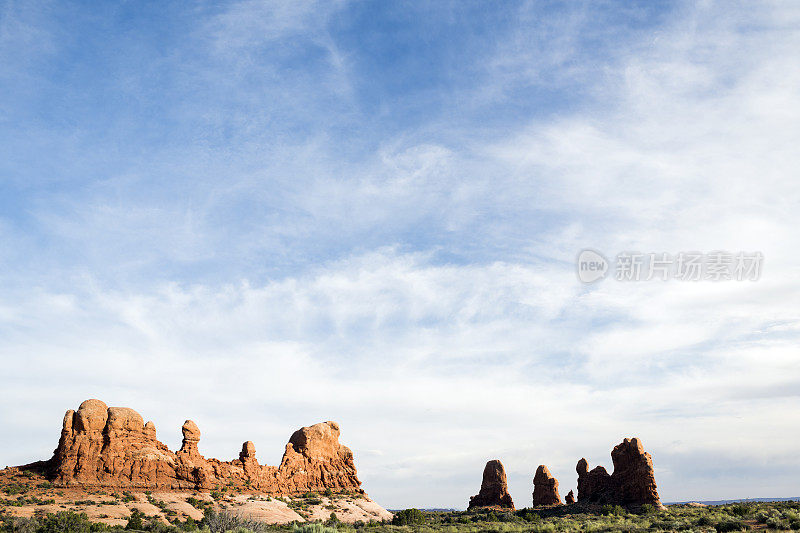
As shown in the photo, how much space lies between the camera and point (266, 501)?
57.5 metres

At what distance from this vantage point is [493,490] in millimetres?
78250

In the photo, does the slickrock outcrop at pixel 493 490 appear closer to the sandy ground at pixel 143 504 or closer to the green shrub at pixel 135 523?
A: the sandy ground at pixel 143 504

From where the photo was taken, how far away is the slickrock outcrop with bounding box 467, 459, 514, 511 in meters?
77.2

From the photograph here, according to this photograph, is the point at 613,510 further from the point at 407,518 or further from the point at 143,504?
the point at 143,504

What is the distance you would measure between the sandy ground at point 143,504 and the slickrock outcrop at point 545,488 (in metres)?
27.2

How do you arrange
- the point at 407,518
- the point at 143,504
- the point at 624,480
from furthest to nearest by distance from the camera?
the point at 624,480, the point at 407,518, the point at 143,504

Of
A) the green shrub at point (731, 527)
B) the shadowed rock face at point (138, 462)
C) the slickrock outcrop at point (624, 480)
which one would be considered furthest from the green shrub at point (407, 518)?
the green shrub at point (731, 527)

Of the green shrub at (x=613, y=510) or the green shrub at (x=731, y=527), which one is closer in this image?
the green shrub at (x=731, y=527)

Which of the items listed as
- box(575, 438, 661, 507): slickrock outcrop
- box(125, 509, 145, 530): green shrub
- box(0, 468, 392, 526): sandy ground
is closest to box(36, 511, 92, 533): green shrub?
box(125, 509, 145, 530): green shrub

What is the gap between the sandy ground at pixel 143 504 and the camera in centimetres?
4366

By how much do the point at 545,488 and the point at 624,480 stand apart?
41.2 feet

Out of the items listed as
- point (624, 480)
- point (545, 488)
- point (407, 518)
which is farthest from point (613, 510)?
point (407, 518)

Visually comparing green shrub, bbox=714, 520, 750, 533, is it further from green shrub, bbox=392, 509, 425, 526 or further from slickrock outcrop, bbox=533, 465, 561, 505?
slickrock outcrop, bbox=533, 465, 561, 505

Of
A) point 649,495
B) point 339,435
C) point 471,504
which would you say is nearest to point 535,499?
point 471,504
